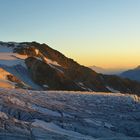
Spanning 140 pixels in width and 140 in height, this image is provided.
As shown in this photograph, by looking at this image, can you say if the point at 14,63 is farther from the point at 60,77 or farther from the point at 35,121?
the point at 35,121

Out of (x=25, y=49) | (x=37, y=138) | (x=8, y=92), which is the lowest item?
(x=37, y=138)

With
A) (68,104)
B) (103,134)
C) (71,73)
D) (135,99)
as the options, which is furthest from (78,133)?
(71,73)

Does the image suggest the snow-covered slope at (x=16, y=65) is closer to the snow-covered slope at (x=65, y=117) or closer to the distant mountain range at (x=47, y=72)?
the distant mountain range at (x=47, y=72)

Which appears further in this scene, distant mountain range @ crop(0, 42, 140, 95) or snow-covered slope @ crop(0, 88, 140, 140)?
distant mountain range @ crop(0, 42, 140, 95)

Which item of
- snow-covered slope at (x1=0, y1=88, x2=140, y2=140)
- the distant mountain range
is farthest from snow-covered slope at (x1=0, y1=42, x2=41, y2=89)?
snow-covered slope at (x1=0, y1=88, x2=140, y2=140)

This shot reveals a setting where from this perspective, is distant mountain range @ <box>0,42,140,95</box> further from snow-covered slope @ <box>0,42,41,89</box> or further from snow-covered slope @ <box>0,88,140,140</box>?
snow-covered slope @ <box>0,88,140,140</box>

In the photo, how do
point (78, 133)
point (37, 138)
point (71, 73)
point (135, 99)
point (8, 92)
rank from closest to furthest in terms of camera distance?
point (37, 138), point (78, 133), point (8, 92), point (135, 99), point (71, 73)

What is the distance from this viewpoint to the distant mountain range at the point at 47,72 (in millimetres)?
78750

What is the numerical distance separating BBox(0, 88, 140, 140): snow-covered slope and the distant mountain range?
16439 mm

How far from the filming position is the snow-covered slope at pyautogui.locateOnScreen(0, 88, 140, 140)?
118 feet


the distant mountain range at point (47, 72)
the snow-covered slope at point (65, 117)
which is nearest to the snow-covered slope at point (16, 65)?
the distant mountain range at point (47, 72)

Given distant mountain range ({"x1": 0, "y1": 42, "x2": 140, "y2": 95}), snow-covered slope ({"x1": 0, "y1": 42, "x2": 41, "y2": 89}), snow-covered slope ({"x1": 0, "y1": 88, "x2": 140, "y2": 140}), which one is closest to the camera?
snow-covered slope ({"x1": 0, "y1": 88, "x2": 140, "y2": 140})

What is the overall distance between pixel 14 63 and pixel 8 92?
35.4 m

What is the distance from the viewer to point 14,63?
82000mm
